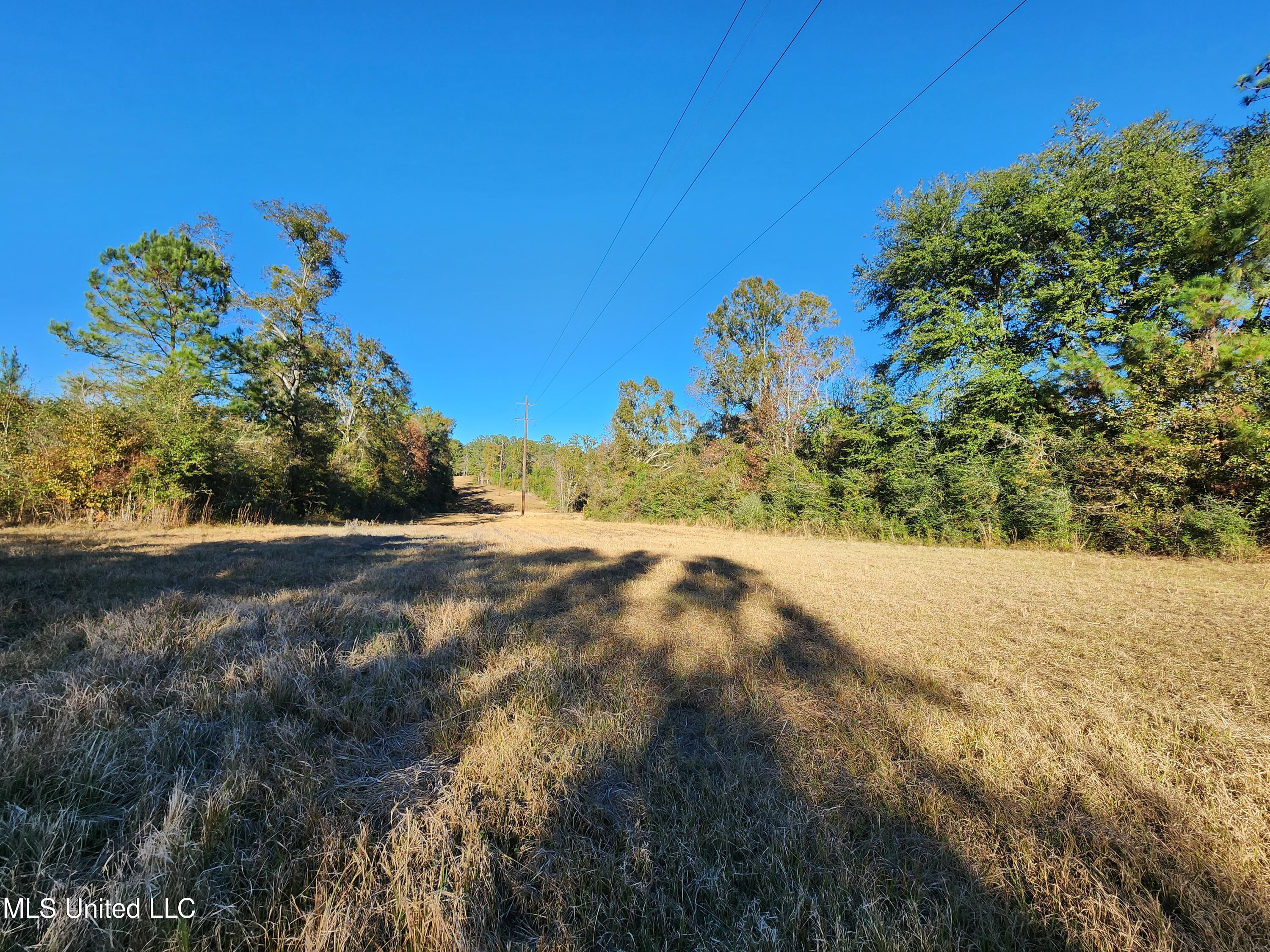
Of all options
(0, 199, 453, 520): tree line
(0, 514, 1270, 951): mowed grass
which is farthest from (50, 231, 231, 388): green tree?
(0, 514, 1270, 951): mowed grass

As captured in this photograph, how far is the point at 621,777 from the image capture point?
1.96 m

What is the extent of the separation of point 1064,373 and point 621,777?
15843mm

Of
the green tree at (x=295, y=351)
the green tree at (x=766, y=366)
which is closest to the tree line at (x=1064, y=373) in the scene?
the green tree at (x=766, y=366)

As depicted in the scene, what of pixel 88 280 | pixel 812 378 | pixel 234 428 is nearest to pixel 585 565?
pixel 234 428

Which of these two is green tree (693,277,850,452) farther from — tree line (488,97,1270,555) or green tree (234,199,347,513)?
green tree (234,199,347,513)

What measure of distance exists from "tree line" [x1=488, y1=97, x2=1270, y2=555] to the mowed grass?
6.94m

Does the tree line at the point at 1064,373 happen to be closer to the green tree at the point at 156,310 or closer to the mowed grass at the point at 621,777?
the mowed grass at the point at 621,777

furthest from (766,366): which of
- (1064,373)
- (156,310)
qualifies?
(156,310)

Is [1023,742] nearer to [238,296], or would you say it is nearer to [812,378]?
[812,378]

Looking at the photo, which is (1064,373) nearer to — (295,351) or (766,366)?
(766,366)

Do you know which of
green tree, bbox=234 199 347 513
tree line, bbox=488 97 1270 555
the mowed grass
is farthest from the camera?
green tree, bbox=234 199 347 513

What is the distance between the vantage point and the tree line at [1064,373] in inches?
330

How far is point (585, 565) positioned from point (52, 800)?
636 centimetres

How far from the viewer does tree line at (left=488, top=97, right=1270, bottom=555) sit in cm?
839
